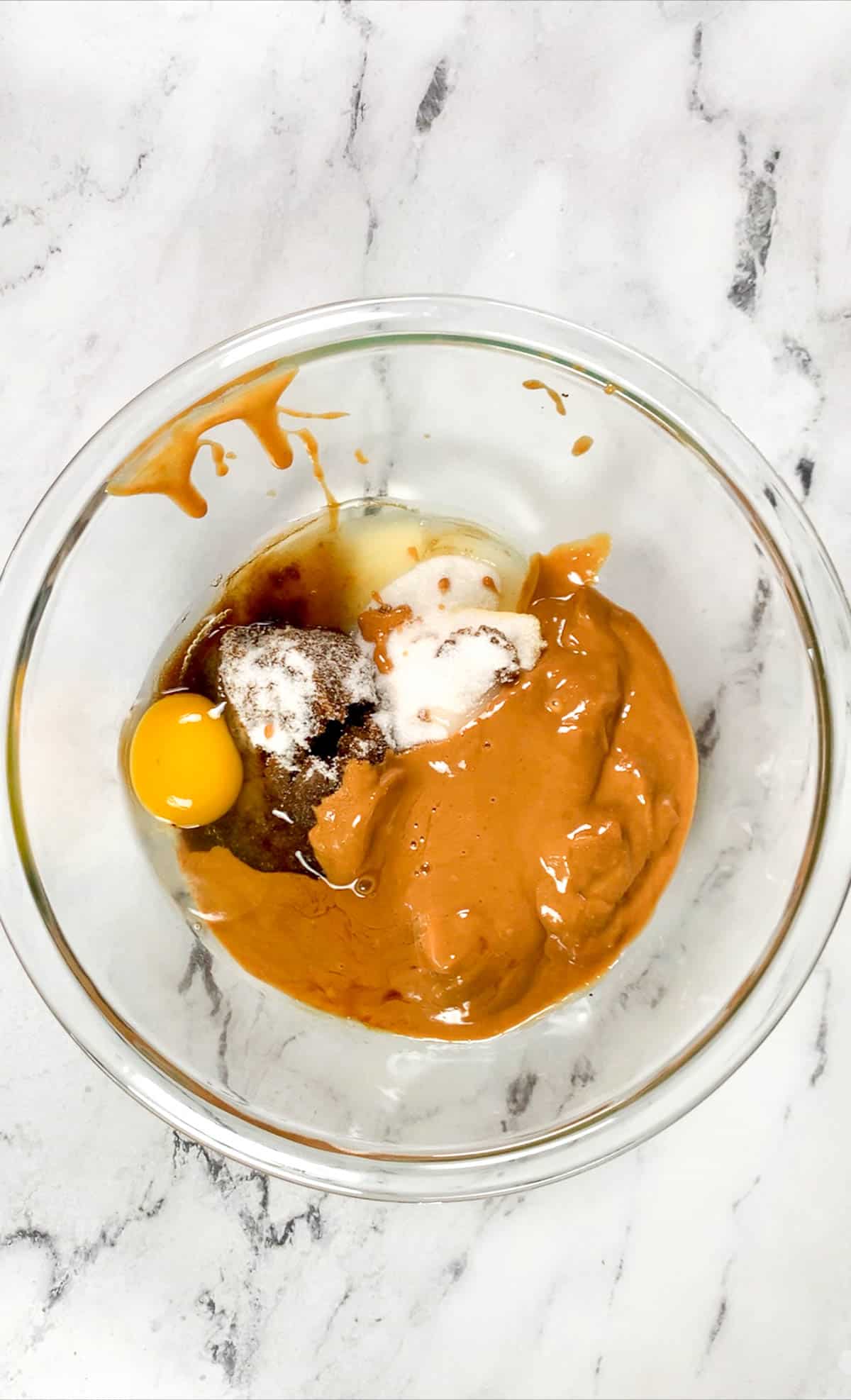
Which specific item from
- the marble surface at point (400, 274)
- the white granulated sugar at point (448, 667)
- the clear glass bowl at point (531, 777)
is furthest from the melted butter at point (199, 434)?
the white granulated sugar at point (448, 667)

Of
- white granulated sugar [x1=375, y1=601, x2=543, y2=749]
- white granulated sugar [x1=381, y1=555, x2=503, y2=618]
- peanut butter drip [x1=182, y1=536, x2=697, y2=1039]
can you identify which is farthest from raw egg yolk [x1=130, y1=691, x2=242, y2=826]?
Answer: white granulated sugar [x1=381, y1=555, x2=503, y2=618]

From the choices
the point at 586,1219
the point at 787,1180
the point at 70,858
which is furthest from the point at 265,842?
the point at 787,1180

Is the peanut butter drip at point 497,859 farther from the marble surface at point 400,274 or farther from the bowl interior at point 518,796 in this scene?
the marble surface at point 400,274

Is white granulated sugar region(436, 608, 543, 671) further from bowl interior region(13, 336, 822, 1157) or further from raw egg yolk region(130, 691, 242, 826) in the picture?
raw egg yolk region(130, 691, 242, 826)

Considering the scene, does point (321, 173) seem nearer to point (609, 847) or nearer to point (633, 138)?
point (633, 138)

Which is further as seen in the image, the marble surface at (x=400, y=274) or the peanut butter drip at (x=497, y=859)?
the marble surface at (x=400, y=274)

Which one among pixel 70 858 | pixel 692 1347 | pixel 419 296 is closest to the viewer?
pixel 419 296

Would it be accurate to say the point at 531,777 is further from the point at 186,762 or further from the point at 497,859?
the point at 186,762
